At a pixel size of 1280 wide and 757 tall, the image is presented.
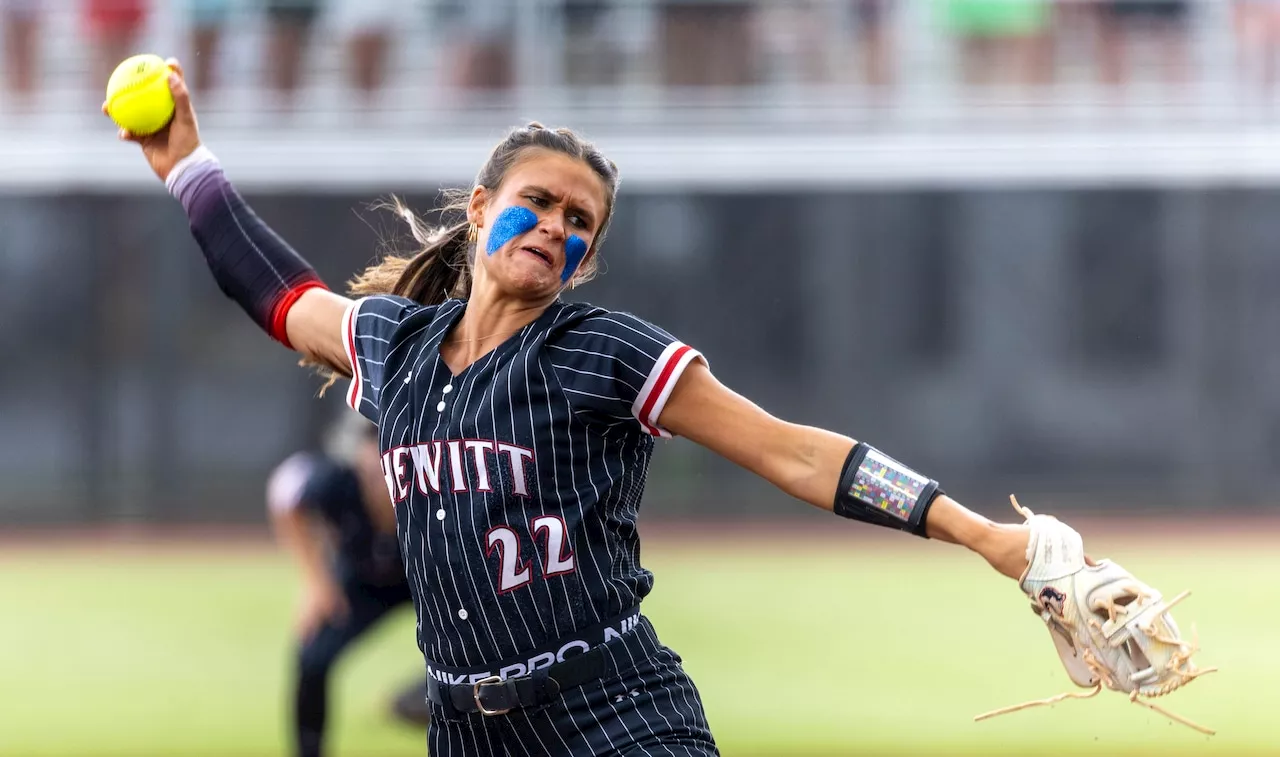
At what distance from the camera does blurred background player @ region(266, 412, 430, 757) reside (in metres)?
4.87

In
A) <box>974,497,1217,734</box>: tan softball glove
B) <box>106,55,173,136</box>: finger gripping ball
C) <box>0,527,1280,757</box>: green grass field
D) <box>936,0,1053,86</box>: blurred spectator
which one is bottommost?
<box>0,527,1280,757</box>: green grass field

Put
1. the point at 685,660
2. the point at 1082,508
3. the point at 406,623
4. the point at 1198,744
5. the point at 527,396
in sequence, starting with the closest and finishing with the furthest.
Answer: the point at 527,396
the point at 1198,744
the point at 685,660
the point at 406,623
the point at 1082,508

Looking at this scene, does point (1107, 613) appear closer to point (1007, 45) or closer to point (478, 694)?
point (478, 694)

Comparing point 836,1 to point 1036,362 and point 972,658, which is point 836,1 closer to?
point 1036,362

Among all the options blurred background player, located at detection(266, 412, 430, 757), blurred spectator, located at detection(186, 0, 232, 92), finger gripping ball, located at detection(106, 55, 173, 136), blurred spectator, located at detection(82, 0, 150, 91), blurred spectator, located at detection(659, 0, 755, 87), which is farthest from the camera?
blurred spectator, located at detection(659, 0, 755, 87)

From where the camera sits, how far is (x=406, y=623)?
893 centimetres

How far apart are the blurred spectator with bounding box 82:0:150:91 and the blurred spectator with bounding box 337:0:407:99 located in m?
1.74

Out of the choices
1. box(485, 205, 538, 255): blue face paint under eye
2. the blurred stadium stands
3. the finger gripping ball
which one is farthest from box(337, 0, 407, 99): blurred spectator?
box(485, 205, 538, 255): blue face paint under eye

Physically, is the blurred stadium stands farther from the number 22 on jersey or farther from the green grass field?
the number 22 on jersey

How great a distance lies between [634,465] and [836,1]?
39.4ft

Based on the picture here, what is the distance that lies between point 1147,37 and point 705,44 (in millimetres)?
4042

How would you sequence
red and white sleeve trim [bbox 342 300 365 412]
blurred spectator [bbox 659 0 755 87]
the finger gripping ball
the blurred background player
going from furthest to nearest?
blurred spectator [bbox 659 0 755 87] → the blurred background player → the finger gripping ball → red and white sleeve trim [bbox 342 300 365 412]

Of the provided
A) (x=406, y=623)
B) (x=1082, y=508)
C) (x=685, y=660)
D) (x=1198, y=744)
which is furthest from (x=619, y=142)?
(x=1198, y=744)

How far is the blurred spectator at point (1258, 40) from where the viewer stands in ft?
46.1
